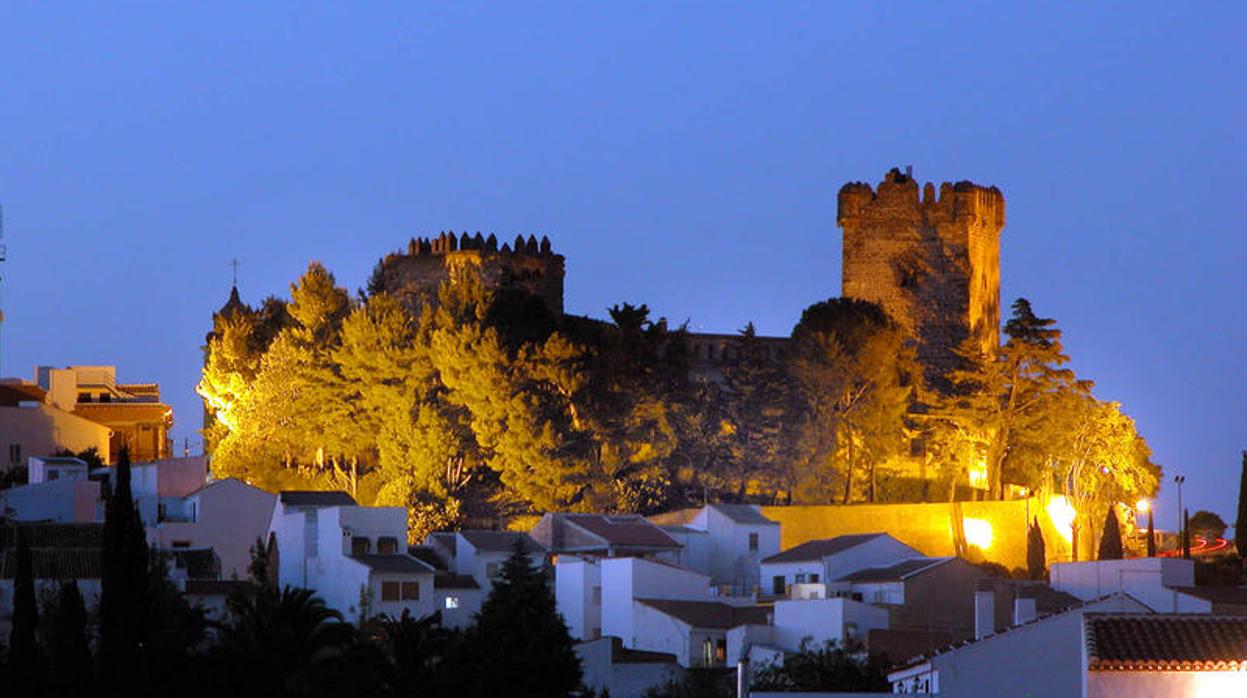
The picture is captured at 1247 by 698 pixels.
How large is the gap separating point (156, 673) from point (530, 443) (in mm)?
18331

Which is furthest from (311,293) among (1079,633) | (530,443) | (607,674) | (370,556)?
(1079,633)

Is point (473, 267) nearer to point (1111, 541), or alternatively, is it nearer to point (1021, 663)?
point (1111, 541)

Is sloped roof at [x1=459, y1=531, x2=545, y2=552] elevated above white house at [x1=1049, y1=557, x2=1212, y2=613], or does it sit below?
above

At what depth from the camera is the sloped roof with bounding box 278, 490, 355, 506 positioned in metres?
62.6

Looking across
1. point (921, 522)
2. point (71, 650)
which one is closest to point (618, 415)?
point (921, 522)

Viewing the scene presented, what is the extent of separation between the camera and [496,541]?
60.8 m

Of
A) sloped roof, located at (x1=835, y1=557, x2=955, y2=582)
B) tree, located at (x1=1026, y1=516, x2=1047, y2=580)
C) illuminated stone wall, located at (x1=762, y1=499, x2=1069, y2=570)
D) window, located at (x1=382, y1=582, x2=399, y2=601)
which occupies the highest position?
illuminated stone wall, located at (x1=762, y1=499, x2=1069, y2=570)

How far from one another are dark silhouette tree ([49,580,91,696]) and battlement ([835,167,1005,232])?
30271mm

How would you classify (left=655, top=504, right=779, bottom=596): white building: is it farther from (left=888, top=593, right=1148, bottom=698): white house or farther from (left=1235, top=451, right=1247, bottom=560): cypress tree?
(left=888, top=593, right=1148, bottom=698): white house

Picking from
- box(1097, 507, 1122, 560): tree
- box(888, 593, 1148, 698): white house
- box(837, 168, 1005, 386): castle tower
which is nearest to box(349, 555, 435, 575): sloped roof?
box(1097, 507, 1122, 560): tree

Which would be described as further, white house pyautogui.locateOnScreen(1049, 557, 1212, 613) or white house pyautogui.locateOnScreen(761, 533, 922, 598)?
white house pyautogui.locateOnScreen(761, 533, 922, 598)

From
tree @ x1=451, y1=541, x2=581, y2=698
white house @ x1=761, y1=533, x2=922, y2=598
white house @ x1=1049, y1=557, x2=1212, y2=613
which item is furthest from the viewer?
white house @ x1=761, y1=533, x2=922, y2=598

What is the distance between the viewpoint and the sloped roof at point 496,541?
60.0m

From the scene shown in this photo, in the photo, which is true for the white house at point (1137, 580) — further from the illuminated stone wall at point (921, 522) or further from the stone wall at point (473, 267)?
the stone wall at point (473, 267)
